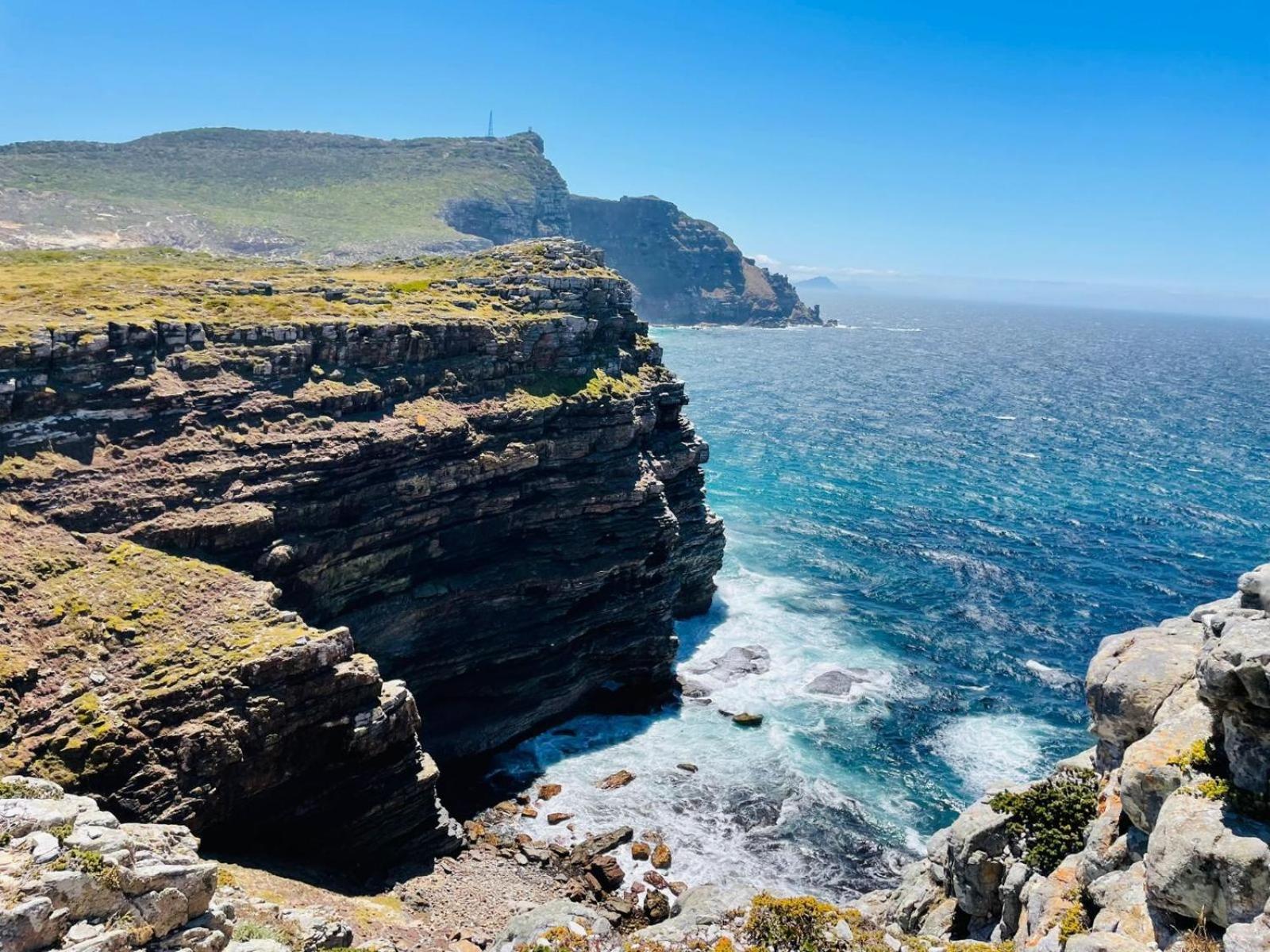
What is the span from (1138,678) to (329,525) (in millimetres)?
41102

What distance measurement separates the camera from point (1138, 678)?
2450cm

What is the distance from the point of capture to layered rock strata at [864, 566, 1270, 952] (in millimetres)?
16672

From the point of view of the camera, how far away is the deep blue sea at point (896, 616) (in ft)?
152

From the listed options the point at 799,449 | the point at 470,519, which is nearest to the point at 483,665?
the point at 470,519

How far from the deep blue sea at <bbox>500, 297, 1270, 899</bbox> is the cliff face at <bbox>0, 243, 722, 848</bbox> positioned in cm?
853

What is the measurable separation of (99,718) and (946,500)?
94830 millimetres

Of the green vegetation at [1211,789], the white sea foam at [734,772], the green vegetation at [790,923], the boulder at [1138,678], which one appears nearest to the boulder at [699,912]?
A: the green vegetation at [790,923]

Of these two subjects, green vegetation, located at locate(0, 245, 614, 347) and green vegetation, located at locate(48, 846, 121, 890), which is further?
green vegetation, located at locate(0, 245, 614, 347)

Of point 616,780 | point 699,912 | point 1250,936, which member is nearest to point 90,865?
point 699,912

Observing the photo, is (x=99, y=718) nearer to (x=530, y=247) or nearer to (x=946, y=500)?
(x=530, y=247)

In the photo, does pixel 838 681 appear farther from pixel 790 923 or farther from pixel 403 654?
pixel 790 923

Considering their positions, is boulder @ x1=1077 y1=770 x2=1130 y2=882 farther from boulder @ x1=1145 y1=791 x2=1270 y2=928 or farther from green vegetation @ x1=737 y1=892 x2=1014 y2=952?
green vegetation @ x1=737 y1=892 x2=1014 y2=952

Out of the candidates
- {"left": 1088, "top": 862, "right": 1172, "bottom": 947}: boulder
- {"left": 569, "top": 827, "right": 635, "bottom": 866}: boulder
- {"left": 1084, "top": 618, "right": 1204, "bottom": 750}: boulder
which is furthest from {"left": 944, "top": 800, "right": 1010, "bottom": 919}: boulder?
{"left": 569, "top": 827, "right": 635, "bottom": 866}: boulder

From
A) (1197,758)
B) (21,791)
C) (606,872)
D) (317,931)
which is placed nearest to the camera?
(1197,758)
